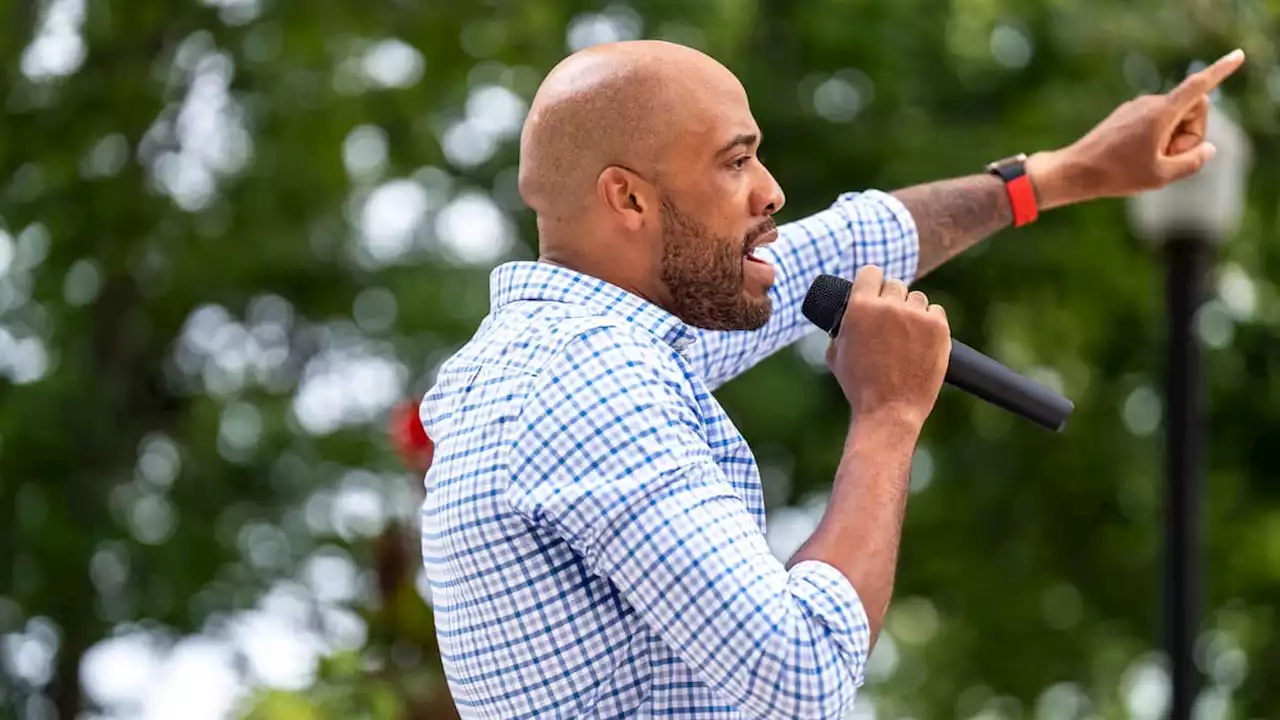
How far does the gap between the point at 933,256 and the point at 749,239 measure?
73 cm

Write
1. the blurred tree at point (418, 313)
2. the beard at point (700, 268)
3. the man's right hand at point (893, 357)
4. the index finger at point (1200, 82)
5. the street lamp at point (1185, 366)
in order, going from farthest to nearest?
the blurred tree at point (418, 313) < the street lamp at point (1185, 366) < the index finger at point (1200, 82) < the beard at point (700, 268) < the man's right hand at point (893, 357)

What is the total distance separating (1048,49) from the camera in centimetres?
902

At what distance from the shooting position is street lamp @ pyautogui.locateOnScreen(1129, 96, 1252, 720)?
21.9 ft

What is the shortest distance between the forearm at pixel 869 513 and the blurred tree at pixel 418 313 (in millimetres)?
6196

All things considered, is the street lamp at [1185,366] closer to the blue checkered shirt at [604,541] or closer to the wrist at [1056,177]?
the wrist at [1056,177]

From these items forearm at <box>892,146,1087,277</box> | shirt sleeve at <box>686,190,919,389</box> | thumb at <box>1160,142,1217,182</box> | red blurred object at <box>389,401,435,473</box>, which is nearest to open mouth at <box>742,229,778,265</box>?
shirt sleeve at <box>686,190,919,389</box>

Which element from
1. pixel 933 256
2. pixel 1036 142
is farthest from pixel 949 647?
pixel 933 256

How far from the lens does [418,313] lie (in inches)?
355

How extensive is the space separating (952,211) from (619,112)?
851mm

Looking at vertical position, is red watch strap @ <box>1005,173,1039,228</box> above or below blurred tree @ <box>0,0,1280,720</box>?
above

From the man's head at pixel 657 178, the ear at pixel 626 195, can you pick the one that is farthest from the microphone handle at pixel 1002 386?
the ear at pixel 626 195

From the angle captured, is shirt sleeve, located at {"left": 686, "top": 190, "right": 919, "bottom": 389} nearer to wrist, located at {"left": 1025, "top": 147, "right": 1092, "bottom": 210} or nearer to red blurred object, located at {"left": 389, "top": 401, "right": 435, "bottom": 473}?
wrist, located at {"left": 1025, "top": 147, "right": 1092, "bottom": 210}

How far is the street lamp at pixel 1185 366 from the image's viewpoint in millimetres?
6672

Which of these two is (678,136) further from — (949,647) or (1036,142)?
(949,647)
